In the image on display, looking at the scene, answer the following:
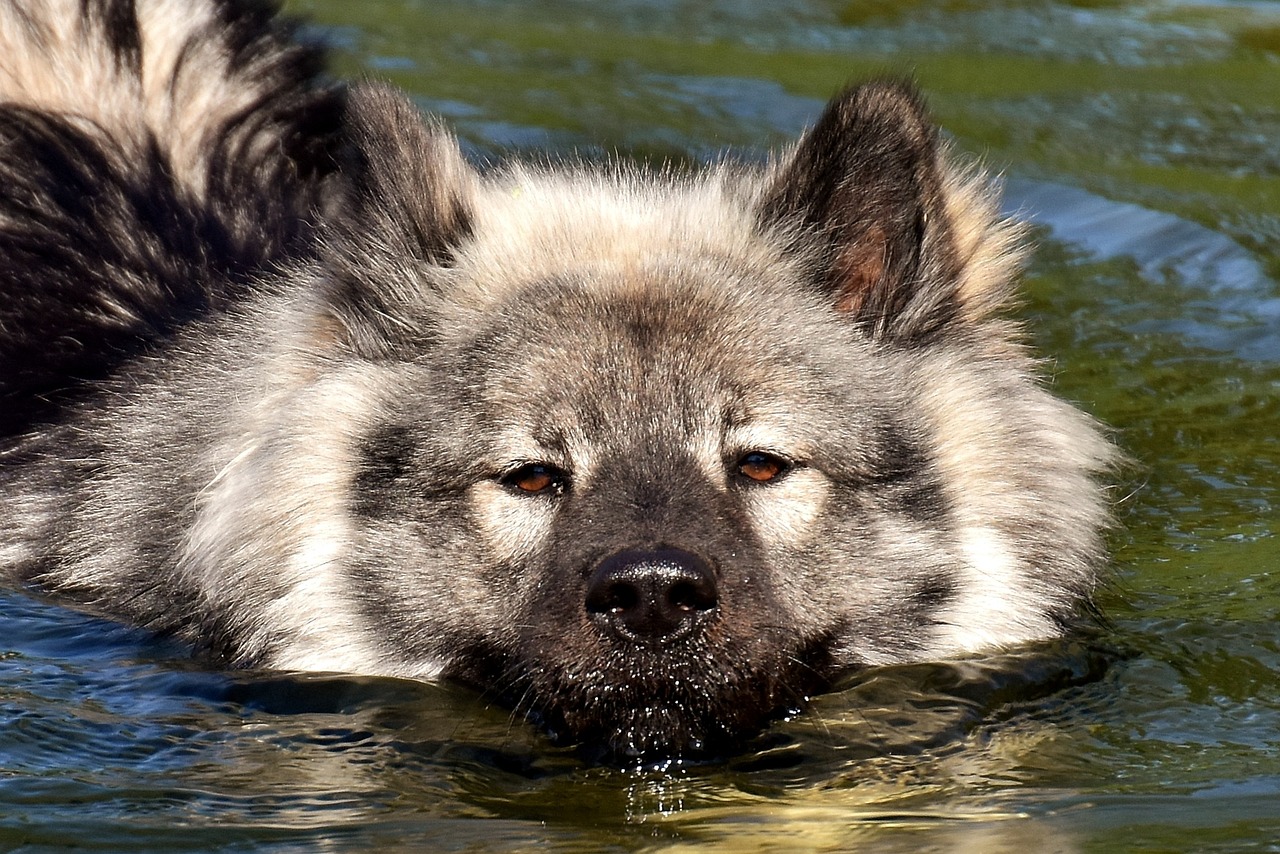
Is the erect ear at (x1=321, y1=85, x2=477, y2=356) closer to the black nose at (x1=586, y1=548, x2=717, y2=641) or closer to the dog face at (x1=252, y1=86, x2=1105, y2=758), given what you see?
the dog face at (x1=252, y1=86, x2=1105, y2=758)

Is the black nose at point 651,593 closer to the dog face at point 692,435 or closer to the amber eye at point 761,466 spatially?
the dog face at point 692,435

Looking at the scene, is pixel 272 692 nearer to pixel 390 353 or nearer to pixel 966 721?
pixel 390 353

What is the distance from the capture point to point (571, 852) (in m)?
4.55

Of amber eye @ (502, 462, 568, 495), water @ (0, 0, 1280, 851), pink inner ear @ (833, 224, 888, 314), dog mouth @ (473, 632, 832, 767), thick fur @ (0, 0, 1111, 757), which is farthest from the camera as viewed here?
pink inner ear @ (833, 224, 888, 314)

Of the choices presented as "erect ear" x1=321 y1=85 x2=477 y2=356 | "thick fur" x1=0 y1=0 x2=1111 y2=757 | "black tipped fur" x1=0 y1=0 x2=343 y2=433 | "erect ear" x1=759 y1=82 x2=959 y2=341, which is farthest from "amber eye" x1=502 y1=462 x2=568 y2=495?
"black tipped fur" x1=0 y1=0 x2=343 y2=433

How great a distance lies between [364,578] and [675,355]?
3.51ft

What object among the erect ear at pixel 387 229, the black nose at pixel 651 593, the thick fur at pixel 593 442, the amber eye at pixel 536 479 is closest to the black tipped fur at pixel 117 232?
the thick fur at pixel 593 442

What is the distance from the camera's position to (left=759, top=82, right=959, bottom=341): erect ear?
5.52 metres

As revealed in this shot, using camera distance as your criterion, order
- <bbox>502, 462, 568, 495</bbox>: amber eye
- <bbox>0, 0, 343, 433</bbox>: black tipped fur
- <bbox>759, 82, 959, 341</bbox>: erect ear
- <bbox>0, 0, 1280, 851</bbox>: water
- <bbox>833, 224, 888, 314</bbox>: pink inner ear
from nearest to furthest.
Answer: <bbox>0, 0, 1280, 851</bbox>: water → <bbox>502, 462, 568, 495</bbox>: amber eye → <bbox>759, 82, 959, 341</bbox>: erect ear → <bbox>833, 224, 888, 314</bbox>: pink inner ear → <bbox>0, 0, 343, 433</bbox>: black tipped fur

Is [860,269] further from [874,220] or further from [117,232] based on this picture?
[117,232]

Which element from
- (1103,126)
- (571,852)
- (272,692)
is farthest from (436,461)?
(1103,126)

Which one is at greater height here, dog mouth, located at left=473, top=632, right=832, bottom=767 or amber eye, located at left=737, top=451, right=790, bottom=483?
amber eye, located at left=737, top=451, right=790, bottom=483

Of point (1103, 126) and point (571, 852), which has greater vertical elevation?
point (571, 852)

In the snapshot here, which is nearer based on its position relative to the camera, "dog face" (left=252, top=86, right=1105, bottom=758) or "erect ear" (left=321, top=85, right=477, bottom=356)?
"dog face" (left=252, top=86, right=1105, bottom=758)
